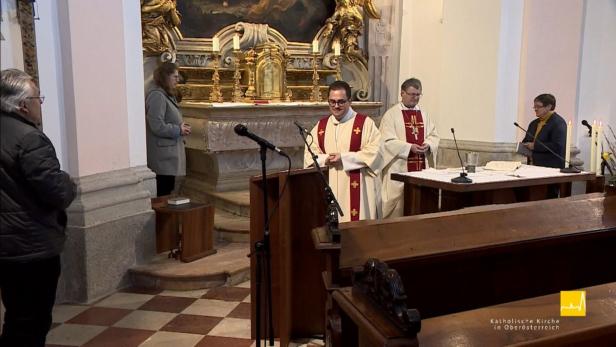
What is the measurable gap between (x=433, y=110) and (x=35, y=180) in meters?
6.67

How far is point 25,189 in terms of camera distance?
8.95 ft

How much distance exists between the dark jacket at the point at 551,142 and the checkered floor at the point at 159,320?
3.32 metres

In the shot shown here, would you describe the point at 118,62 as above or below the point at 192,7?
below

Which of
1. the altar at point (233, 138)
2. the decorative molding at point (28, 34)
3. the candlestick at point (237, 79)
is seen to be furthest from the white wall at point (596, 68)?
the decorative molding at point (28, 34)

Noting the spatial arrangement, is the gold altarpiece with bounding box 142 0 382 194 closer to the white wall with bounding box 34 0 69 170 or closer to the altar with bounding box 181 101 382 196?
the altar with bounding box 181 101 382 196

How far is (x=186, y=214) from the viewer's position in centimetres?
491

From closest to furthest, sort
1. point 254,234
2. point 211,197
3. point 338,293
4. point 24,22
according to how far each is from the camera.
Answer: point 338,293
point 254,234
point 24,22
point 211,197

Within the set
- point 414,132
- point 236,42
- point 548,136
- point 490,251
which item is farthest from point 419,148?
point 490,251

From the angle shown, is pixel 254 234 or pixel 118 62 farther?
pixel 118 62

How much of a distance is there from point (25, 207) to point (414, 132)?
379cm

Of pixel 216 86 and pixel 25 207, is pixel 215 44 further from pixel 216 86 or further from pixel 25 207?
pixel 25 207

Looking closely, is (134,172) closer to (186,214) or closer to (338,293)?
(186,214)

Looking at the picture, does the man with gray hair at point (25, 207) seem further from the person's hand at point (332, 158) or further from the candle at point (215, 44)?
the candle at point (215, 44)

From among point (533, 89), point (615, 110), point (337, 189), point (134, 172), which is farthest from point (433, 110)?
point (134, 172)
